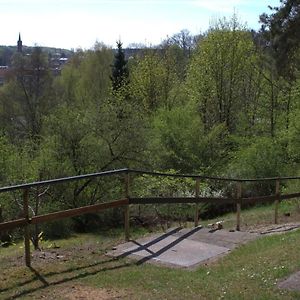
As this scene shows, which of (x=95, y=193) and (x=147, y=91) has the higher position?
(x=147, y=91)

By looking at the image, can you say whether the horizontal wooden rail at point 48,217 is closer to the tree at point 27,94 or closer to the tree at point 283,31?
the tree at point 283,31

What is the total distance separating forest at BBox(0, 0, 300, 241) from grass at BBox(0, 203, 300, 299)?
7198 mm

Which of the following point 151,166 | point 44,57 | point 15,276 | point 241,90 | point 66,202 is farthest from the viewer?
point 44,57

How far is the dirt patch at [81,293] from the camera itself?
218 inches

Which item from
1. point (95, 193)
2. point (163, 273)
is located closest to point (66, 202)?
point (95, 193)

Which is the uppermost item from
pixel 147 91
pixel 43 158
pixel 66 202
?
pixel 147 91

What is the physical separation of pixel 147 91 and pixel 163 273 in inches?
1379

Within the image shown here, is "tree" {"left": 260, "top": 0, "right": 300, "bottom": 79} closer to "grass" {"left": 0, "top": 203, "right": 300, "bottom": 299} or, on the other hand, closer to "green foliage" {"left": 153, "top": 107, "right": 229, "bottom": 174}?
"green foliage" {"left": 153, "top": 107, "right": 229, "bottom": 174}

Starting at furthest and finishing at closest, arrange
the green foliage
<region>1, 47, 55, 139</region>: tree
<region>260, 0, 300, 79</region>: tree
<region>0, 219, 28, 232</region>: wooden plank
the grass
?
1. <region>1, 47, 55, 139</region>: tree
2. the green foliage
3. <region>260, 0, 300, 79</region>: tree
4. <region>0, 219, 28, 232</region>: wooden plank
5. the grass

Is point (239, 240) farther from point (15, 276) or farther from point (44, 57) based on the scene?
point (44, 57)

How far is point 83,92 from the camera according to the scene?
53.5 meters

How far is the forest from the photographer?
23.1m

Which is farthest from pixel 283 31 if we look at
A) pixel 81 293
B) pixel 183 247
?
pixel 81 293

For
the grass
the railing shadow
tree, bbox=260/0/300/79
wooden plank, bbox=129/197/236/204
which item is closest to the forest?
tree, bbox=260/0/300/79
